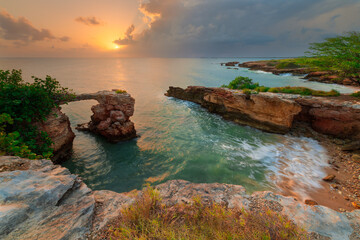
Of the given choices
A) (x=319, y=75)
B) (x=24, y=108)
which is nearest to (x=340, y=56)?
(x=24, y=108)

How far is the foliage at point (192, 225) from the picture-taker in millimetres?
2793

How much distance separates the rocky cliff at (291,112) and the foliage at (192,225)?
46.9 ft

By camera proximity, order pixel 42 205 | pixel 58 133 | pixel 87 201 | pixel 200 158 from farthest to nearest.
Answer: pixel 200 158 → pixel 58 133 → pixel 87 201 → pixel 42 205

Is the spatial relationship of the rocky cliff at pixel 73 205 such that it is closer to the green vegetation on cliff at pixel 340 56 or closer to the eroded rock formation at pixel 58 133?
the eroded rock formation at pixel 58 133

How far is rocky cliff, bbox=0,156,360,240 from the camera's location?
8.96 feet

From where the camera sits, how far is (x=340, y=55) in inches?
577

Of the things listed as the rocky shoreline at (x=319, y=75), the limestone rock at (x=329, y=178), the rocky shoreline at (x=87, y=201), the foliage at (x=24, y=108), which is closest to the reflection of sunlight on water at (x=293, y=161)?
the limestone rock at (x=329, y=178)

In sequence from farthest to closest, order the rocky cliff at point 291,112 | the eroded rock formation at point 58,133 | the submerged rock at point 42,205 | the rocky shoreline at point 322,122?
the rocky cliff at point 291,112 → the eroded rock formation at point 58,133 → the rocky shoreline at point 322,122 → the submerged rock at point 42,205

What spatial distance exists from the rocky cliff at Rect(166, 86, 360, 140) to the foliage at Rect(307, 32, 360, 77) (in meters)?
3.07

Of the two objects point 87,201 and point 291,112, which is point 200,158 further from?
point 291,112

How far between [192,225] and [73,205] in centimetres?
294

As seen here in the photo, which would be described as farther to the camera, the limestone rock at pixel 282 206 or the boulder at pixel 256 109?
the boulder at pixel 256 109

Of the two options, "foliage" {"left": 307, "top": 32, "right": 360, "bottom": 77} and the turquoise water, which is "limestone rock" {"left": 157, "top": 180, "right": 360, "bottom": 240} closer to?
the turquoise water

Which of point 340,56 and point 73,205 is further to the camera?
point 340,56
